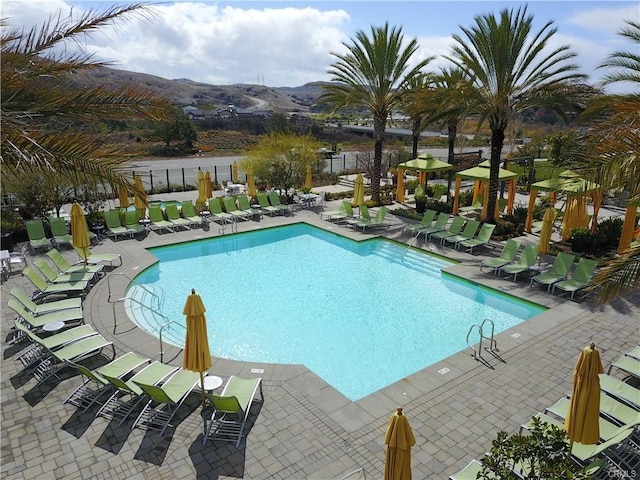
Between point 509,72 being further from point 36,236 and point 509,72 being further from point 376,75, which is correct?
point 36,236

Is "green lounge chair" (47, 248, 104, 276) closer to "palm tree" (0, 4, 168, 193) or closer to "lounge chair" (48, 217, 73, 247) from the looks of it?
"lounge chair" (48, 217, 73, 247)

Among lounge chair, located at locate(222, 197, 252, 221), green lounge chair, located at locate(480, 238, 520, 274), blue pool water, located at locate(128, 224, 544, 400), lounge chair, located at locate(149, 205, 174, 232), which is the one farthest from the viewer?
lounge chair, located at locate(222, 197, 252, 221)

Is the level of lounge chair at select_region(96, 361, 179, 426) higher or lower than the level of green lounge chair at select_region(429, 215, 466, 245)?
lower

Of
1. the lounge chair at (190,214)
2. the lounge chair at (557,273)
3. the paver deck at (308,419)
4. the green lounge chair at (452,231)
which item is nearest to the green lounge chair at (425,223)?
the green lounge chair at (452,231)

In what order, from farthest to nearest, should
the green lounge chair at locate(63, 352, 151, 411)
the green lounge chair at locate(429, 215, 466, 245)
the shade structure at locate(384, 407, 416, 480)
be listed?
the green lounge chair at locate(429, 215, 466, 245) → the green lounge chair at locate(63, 352, 151, 411) → the shade structure at locate(384, 407, 416, 480)

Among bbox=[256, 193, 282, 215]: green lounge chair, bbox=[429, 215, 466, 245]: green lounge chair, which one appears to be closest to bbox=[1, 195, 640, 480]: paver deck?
bbox=[429, 215, 466, 245]: green lounge chair

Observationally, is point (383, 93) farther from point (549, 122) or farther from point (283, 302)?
point (549, 122)

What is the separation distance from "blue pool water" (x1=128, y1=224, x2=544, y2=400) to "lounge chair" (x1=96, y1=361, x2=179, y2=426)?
211 cm

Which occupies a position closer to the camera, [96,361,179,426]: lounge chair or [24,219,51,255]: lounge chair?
[96,361,179,426]: lounge chair

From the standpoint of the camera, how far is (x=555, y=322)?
10938mm

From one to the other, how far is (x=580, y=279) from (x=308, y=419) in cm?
892

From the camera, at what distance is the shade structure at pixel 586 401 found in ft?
18.1

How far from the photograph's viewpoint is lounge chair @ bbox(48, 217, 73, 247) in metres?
16.2

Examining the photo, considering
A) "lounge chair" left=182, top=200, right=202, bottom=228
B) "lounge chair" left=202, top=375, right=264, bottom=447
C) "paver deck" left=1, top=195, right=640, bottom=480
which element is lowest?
"paver deck" left=1, top=195, right=640, bottom=480
